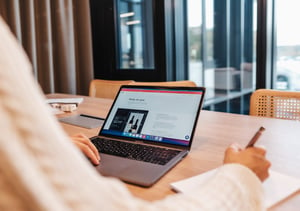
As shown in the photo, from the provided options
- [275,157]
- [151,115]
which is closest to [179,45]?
[151,115]

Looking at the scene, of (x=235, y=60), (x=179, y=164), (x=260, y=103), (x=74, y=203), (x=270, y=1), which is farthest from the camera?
(x=235, y=60)

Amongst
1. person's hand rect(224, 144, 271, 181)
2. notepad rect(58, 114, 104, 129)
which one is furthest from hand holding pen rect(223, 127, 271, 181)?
notepad rect(58, 114, 104, 129)

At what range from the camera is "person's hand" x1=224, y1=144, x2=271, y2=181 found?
0.58 metres

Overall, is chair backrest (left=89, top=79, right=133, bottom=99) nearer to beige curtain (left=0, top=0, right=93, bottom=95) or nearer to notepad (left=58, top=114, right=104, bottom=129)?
beige curtain (left=0, top=0, right=93, bottom=95)

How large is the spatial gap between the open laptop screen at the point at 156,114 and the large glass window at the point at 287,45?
1.61 metres

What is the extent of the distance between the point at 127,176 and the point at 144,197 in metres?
0.10

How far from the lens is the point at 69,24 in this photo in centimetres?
279

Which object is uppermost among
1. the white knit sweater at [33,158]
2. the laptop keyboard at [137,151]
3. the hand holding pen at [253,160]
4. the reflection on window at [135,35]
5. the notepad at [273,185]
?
the reflection on window at [135,35]

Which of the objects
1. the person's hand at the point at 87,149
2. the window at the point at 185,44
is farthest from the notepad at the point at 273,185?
the window at the point at 185,44

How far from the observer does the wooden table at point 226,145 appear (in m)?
0.69

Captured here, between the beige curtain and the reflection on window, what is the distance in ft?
1.17

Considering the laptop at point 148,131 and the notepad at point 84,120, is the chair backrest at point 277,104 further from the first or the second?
the notepad at point 84,120

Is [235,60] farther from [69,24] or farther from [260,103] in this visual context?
[69,24]

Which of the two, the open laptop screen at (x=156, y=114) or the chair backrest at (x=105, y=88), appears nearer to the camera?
the open laptop screen at (x=156, y=114)
